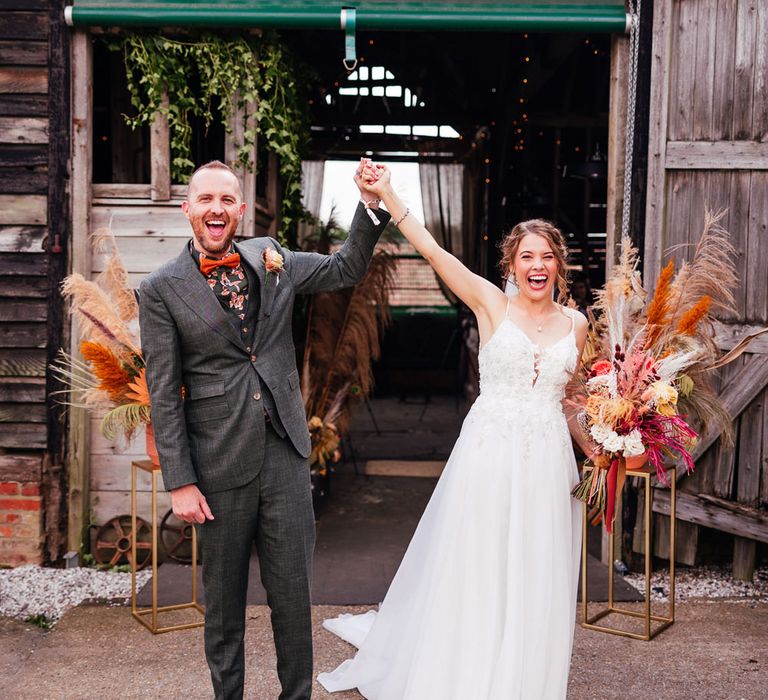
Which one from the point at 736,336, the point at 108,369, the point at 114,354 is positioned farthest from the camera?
the point at 736,336

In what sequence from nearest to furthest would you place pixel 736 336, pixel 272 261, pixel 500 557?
pixel 272 261 < pixel 500 557 < pixel 736 336

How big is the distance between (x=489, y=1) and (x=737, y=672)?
3.90 metres

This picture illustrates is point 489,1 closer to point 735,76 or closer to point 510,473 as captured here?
point 735,76

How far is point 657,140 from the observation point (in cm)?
471

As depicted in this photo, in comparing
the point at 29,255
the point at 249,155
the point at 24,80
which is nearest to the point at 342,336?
the point at 249,155

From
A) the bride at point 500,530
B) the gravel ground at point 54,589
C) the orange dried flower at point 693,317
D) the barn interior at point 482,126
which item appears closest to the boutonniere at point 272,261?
the bride at point 500,530

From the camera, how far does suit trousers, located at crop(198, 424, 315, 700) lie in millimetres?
2787

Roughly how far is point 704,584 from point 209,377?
140 inches

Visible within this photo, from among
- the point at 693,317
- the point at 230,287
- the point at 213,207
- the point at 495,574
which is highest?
the point at 213,207

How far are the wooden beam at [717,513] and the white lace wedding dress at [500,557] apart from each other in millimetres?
1837

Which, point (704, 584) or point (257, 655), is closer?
point (257, 655)

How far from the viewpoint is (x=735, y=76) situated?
4.61 meters

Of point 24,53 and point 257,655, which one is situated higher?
point 24,53

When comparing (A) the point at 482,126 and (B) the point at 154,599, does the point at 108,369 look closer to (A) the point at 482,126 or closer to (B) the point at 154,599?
(B) the point at 154,599
